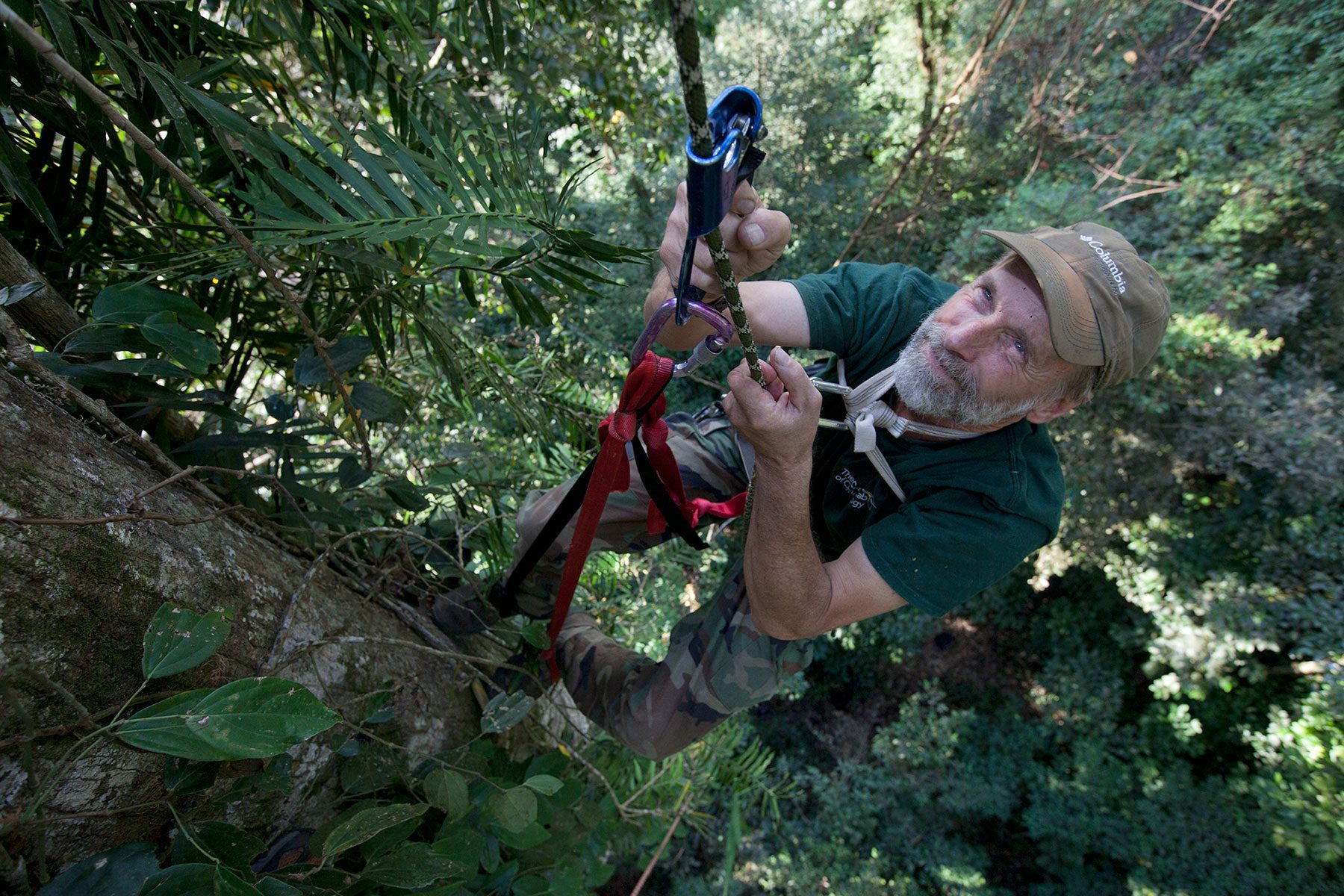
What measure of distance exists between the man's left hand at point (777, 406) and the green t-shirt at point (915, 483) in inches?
12.6

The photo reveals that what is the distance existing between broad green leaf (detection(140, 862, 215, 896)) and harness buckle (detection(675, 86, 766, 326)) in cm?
71

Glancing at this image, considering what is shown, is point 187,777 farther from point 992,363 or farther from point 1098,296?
point 1098,296

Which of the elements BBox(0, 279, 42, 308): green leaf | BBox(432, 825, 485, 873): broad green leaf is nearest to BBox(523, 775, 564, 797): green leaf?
BBox(432, 825, 485, 873): broad green leaf

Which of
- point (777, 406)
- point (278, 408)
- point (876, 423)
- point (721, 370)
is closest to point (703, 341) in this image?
point (777, 406)

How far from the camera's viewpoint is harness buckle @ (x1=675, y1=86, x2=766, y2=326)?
25.5 inches

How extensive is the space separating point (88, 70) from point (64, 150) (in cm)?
17

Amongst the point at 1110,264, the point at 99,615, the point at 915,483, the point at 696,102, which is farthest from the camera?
the point at 915,483

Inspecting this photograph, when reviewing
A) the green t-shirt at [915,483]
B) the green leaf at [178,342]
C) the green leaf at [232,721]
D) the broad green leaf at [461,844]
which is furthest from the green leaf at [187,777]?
the green t-shirt at [915,483]

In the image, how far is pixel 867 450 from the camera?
1.33m

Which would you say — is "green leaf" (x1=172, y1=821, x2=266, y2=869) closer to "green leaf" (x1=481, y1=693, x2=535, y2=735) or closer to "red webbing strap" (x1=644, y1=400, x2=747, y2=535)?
"green leaf" (x1=481, y1=693, x2=535, y2=735)

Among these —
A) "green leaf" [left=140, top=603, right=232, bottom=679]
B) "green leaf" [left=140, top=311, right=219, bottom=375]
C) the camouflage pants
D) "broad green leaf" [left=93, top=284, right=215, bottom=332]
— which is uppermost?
"broad green leaf" [left=93, top=284, right=215, bottom=332]

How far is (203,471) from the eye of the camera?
1049 mm

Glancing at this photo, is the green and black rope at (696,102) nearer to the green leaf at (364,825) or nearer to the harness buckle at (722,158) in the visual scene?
the harness buckle at (722,158)

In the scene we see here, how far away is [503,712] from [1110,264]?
130cm
